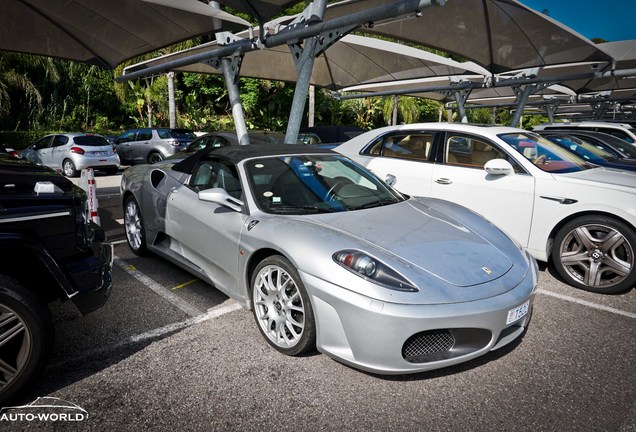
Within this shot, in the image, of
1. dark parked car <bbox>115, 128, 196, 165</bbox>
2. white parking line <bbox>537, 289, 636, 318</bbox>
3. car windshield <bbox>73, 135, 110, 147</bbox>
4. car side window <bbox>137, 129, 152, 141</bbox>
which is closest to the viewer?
white parking line <bbox>537, 289, 636, 318</bbox>

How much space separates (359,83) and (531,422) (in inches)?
637

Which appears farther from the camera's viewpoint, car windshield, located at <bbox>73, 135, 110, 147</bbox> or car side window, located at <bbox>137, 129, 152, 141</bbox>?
car side window, located at <bbox>137, 129, 152, 141</bbox>

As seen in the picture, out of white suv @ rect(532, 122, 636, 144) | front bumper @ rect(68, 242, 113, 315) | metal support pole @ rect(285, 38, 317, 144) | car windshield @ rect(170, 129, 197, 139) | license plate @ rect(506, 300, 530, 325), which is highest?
metal support pole @ rect(285, 38, 317, 144)

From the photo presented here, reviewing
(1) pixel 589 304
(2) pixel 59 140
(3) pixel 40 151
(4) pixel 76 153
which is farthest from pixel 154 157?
(1) pixel 589 304

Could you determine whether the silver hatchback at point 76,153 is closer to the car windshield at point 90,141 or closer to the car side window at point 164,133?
the car windshield at point 90,141

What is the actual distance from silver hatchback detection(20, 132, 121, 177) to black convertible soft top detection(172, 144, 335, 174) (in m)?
9.29

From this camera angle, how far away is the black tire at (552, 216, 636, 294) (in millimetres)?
3925

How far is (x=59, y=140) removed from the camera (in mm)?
12445

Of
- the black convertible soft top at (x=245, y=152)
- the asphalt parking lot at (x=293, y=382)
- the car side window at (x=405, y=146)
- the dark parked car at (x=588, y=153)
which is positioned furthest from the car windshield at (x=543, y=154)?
the black convertible soft top at (x=245, y=152)

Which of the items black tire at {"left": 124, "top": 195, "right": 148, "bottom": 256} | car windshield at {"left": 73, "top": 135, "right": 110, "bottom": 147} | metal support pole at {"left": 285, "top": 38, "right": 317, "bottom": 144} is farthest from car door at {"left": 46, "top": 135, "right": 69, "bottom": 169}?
black tire at {"left": 124, "top": 195, "right": 148, "bottom": 256}

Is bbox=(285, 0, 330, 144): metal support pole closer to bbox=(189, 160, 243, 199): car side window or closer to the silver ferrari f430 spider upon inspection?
bbox=(189, 160, 243, 199): car side window

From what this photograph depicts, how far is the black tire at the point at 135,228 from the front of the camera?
4.68 meters

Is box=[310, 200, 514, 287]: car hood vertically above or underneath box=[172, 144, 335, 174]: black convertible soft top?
underneath

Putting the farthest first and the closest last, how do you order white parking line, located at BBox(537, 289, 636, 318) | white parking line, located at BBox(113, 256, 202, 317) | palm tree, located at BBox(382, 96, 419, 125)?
palm tree, located at BBox(382, 96, 419, 125) < white parking line, located at BBox(537, 289, 636, 318) < white parking line, located at BBox(113, 256, 202, 317)
